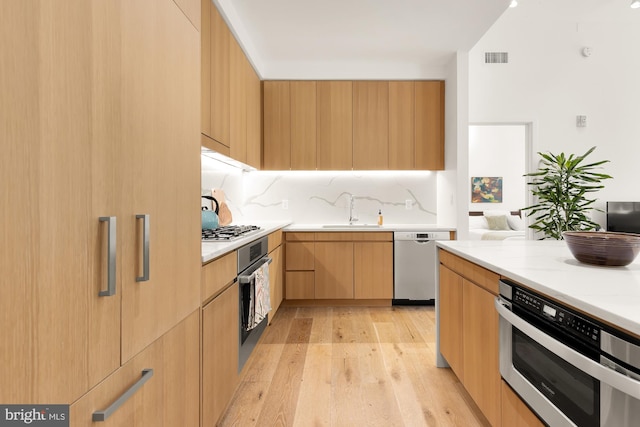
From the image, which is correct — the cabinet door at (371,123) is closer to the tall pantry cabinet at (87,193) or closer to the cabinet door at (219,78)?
the cabinet door at (219,78)

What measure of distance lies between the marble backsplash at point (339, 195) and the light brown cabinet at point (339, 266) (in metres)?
0.65

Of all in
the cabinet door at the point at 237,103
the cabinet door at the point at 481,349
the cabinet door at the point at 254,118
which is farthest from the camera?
the cabinet door at the point at 254,118

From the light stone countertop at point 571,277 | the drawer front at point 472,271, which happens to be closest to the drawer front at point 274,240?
the drawer front at point 472,271

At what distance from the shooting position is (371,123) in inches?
162

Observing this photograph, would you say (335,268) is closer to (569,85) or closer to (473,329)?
(473,329)

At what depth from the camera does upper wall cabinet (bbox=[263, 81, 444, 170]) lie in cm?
410

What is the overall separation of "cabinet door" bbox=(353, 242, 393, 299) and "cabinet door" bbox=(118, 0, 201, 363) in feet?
8.55

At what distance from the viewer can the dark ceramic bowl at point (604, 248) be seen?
128 centimetres

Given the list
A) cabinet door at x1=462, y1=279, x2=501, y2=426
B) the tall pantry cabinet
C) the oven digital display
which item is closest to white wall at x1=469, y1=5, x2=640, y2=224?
cabinet door at x1=462, y1=279, x2=501, y2=426

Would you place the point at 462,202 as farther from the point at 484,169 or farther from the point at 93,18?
the point at 484,169

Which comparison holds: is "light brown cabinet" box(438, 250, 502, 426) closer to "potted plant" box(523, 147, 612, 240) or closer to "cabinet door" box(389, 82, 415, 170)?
"cabinet door" box(389, 82, 415, 170)

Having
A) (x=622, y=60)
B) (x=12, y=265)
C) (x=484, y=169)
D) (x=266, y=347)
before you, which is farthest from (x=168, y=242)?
(x=484, y=169)

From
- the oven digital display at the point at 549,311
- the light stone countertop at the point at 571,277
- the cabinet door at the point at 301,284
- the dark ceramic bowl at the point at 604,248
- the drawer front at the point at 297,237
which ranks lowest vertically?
the cabinet door at the point at 301,284

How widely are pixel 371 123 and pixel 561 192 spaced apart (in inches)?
94.3
